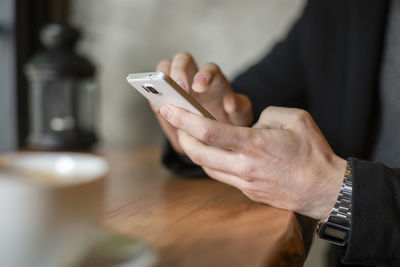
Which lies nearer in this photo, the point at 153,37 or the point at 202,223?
the point at 202,223

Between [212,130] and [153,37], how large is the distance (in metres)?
0.80

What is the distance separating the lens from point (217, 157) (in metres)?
0.42

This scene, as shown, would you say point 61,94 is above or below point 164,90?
below

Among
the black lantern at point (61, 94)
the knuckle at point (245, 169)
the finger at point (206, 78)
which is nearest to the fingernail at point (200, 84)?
the finger at point (206, 78)

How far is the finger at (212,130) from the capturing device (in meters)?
0.38

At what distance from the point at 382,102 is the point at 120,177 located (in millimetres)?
450

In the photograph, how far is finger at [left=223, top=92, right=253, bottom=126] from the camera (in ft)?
1.85

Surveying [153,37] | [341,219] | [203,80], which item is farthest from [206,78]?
[153,37]

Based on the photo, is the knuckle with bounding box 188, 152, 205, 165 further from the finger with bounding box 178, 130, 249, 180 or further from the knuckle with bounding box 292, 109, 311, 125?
the knuckle with bounding box 292, 109, 311, 125

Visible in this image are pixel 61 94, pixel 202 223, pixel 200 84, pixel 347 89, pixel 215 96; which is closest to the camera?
pixel 202 223

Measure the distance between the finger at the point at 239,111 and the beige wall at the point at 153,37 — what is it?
48 centimetres

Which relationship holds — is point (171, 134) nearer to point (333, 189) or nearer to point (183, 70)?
point (183, 70)

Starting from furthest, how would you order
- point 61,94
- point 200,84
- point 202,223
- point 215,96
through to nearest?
point 61,94 → point 215,96 → point 200,84 → point 202,223

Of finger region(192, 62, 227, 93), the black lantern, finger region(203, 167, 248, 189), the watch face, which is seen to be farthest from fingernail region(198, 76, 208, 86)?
the black lantern
